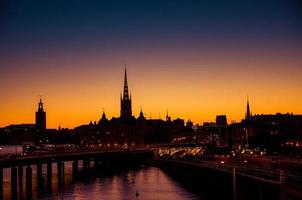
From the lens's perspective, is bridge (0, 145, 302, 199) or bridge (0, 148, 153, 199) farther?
bridge (0, 148, 153, 199)

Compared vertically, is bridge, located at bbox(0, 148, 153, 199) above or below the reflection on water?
above

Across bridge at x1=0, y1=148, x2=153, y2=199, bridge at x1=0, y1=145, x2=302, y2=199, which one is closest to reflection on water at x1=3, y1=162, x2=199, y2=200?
bridge at x1=0, y1=148, x2=153, y2=199

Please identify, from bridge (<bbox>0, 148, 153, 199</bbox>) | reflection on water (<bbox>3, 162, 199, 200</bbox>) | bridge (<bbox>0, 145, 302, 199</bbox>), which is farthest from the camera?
bridge (<bbox>0, 148, 153, 199</bbox>)

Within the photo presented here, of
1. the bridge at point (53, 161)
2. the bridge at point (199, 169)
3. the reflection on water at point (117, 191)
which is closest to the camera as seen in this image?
the bridge at point (199, 169)

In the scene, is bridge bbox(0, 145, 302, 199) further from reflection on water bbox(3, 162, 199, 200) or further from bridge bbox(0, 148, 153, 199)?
reflection on water bbox(3, 162, 199, 200)

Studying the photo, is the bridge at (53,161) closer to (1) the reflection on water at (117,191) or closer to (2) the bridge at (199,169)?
(2) the bridge at (199,169)

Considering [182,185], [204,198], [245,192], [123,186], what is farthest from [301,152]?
[245,192]

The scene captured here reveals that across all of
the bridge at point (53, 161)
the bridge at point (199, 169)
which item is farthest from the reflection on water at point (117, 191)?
the bridge at point (199, 169)

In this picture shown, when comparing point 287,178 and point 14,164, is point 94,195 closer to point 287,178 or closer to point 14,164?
point 14,164

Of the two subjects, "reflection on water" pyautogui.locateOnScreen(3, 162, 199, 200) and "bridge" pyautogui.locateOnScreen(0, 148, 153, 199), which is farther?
"bridge" pyautogui.locateOnScreen(0, 148, 153, 199)

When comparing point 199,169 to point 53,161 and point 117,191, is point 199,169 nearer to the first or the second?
point 117,191

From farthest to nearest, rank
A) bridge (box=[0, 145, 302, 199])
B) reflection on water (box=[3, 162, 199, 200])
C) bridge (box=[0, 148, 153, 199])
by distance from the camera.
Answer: bridge (box=[0, 148, 153, 199]) → reflection on water (box=[3, 162, 199, 200]) → bridge (box=[0, 145, 302, 199])

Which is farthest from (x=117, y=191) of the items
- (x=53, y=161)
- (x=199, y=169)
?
(x=53, y=161)

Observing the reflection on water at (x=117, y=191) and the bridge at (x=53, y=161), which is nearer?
the reflection on water at (x=117, y=191)
